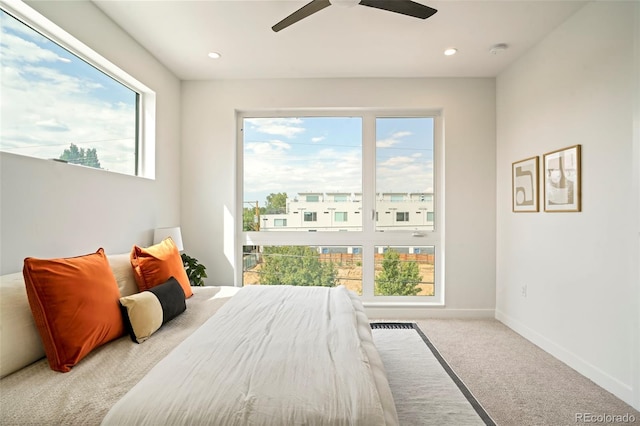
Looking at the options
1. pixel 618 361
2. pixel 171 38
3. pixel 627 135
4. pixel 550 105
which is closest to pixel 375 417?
pixel 618 361

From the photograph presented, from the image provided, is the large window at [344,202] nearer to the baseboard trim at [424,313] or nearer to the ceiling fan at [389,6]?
the baseboard trim at [424,313]

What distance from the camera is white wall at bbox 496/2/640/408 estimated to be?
2.02 m

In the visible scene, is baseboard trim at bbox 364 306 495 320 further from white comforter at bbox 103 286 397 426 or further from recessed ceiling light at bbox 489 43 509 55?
recessed ceiling light at bbox 489 43 509 55

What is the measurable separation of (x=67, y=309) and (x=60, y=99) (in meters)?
1.50

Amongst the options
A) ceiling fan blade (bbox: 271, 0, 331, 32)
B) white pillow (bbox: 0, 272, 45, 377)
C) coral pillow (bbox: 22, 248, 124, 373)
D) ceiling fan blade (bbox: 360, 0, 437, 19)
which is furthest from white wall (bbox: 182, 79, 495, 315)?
white pillow (bbox: 0, 272, 45, 377)

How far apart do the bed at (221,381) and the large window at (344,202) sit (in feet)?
6.65

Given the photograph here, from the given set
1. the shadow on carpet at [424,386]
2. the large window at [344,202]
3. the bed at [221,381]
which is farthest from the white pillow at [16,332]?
the large window at [344,202]

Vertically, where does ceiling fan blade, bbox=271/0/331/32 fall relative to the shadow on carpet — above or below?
above

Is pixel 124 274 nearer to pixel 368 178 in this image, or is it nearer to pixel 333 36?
pixel 333 36

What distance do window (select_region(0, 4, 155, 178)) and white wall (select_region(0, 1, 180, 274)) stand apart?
0.36 feet

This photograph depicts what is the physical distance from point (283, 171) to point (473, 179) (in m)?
2.21

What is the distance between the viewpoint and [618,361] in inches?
81.4

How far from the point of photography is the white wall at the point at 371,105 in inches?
139

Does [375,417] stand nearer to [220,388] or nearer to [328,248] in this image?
[220,388]
